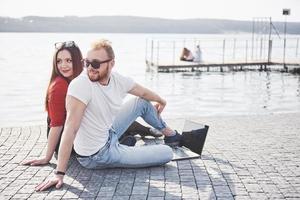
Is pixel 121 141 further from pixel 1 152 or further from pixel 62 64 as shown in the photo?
pixel 1 152

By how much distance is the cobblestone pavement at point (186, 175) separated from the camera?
4438 millimetres

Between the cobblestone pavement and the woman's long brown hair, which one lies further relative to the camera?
the woman's long brown hair

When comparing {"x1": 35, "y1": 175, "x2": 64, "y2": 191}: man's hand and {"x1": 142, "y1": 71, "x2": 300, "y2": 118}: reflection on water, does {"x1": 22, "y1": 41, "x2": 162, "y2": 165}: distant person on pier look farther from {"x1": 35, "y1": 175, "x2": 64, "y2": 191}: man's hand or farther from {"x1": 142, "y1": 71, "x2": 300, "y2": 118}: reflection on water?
{"x1": 142, "y1": 71, "x2": 300, "y2": 118}: reflection on water

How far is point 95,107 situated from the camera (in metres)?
4.67

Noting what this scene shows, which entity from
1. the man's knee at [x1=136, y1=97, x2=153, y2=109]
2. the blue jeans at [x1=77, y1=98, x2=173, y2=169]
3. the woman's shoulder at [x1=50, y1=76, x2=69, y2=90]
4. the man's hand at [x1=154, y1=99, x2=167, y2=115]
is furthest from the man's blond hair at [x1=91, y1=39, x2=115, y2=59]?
the man's hand at [x1=154, y1=99, x2=167, y2=115]

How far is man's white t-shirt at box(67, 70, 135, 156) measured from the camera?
14.9 feet

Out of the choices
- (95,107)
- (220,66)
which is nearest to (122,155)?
(95,107)

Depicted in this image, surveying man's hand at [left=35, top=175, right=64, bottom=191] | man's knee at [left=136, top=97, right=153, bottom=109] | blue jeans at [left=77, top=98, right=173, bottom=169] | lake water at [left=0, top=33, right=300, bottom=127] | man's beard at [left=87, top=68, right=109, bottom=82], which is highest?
man's beard at [left=87, top=68, right=109, bottom=82]

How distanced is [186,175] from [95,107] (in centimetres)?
129

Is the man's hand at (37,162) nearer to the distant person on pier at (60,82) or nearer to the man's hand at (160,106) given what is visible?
the distant person on pier at (60,82)

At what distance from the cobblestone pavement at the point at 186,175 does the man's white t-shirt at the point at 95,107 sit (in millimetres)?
401

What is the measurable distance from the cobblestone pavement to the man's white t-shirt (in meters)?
0.40

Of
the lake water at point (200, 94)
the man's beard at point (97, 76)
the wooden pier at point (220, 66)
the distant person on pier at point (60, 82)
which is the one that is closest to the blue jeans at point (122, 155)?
the distant person on pier at point (60, 82)

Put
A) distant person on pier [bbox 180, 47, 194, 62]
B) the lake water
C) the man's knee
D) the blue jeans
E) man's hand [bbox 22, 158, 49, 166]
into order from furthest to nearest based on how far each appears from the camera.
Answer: distant person on pier [bbox 180, 47, 194, 62], the lake water, the man's knee, man's hand [bbox 22, 158, 49, 166], the blue jeans
